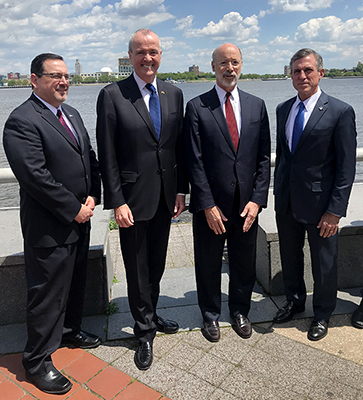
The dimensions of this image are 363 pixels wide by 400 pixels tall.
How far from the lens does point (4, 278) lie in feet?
10.6

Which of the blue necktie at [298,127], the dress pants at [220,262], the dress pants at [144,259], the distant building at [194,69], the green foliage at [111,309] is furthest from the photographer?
the distant building at [194,69]

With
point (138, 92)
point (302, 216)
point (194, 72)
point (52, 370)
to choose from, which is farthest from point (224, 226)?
point (194, 72)

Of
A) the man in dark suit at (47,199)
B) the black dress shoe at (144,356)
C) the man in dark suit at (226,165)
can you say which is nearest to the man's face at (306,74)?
the man in dark suit at (226,165)

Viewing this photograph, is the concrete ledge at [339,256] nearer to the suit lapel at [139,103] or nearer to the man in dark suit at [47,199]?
the suit lapel at [139,103]

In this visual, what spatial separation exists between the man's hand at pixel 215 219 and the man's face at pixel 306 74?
1.11m

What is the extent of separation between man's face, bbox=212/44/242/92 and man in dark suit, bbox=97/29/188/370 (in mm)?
342

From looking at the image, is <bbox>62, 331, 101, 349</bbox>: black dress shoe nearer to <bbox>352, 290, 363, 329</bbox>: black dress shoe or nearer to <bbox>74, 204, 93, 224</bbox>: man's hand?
<bbox>74, 204, 93, 224</bbox>: man's hand

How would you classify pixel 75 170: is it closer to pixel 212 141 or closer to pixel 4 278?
pixel 212 141

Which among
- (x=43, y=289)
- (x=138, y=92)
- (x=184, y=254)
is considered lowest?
(x=184, y=254)

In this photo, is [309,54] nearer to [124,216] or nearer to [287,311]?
[124,216]

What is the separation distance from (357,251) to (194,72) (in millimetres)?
119139

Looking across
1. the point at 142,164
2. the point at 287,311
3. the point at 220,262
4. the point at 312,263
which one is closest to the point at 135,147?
the point at 142,164

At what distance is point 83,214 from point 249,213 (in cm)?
123

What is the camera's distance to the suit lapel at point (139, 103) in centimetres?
273
